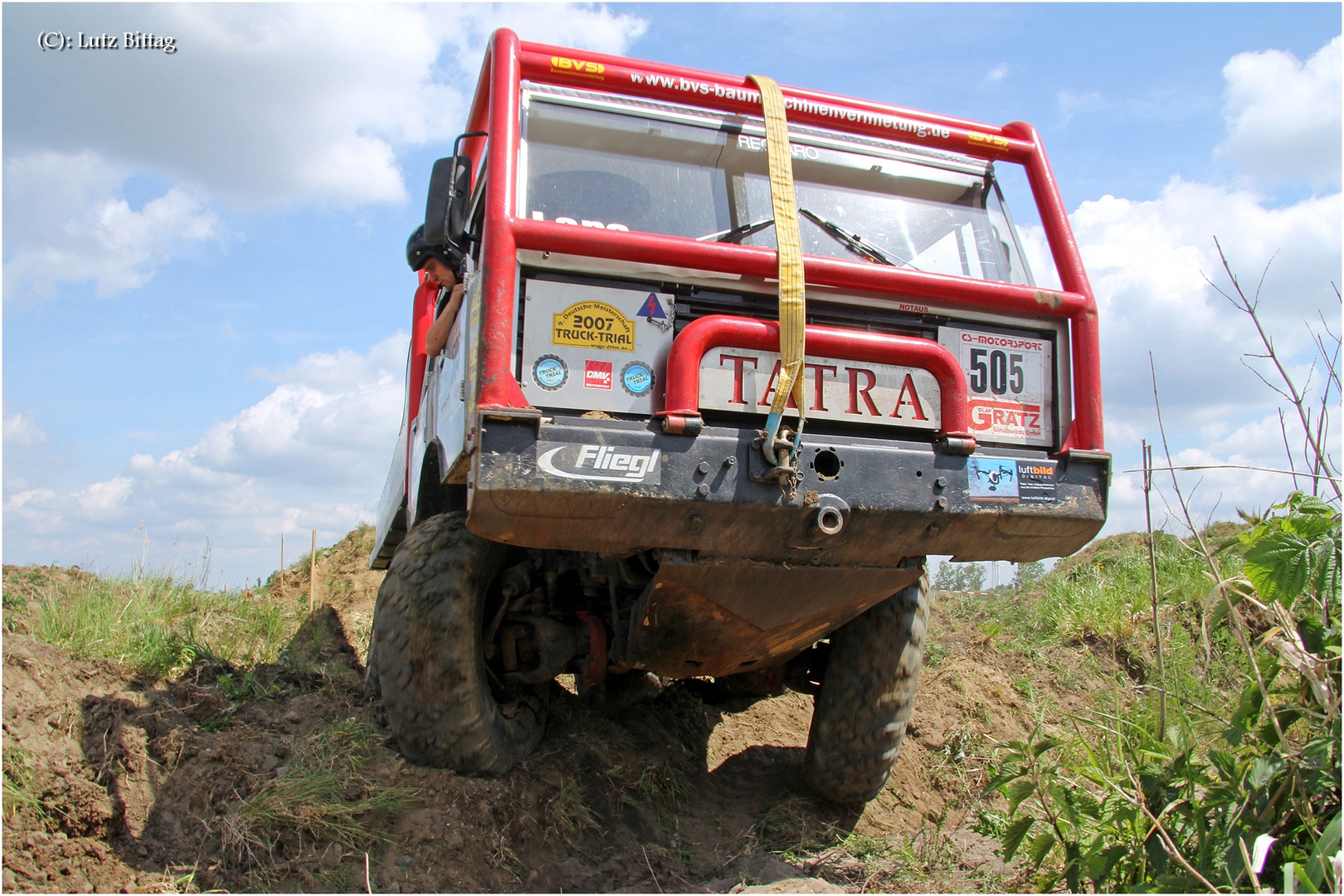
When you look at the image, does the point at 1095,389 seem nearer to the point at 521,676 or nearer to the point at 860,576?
the point at 860,576

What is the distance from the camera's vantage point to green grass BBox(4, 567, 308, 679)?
4.17 m

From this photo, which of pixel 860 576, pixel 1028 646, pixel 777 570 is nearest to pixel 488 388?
pixel 777 570

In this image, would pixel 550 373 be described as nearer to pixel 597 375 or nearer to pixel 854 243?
pixel 597 375

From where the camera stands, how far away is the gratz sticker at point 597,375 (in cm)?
291

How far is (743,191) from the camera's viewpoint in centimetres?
351

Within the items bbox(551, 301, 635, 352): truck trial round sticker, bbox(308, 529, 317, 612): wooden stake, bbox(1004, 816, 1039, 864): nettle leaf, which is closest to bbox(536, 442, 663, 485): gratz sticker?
bbox(551, 301, 635, 352): truck trial round sticker

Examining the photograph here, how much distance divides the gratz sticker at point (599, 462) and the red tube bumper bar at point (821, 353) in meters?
0.13

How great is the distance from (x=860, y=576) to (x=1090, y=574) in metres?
5.28

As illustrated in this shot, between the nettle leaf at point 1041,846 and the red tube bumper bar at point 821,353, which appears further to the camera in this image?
the red tube bumper bar at point 821,353

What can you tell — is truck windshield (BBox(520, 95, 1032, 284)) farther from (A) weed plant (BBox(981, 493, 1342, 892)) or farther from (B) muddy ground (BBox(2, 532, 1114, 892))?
(B) muddy ground (BBox(2, 532, 1114, 892))

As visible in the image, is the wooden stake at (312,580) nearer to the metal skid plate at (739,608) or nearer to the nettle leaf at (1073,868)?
the metal skid plate at (739,608)

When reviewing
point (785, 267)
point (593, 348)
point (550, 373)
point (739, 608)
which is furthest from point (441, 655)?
point (785, 267)

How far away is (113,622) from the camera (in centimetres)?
444

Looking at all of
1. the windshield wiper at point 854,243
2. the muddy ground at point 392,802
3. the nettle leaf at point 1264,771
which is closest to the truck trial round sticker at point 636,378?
the windshield wiper at point 854,243
